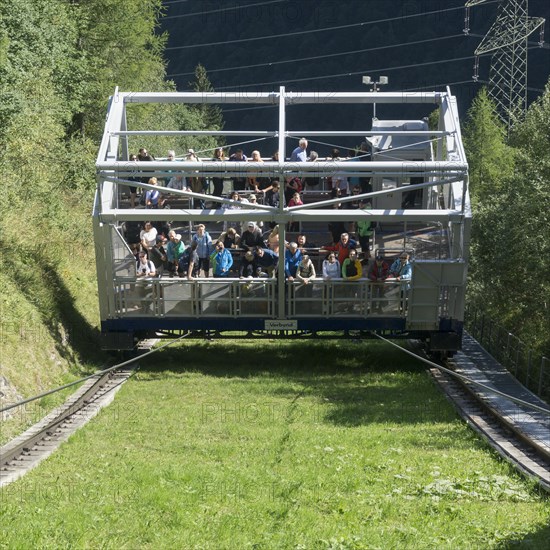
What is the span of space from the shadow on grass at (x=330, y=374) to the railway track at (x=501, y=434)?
0.39 metres

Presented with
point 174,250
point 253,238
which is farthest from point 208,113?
point 174,250

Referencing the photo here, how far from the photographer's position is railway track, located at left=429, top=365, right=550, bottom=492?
13.5 meters

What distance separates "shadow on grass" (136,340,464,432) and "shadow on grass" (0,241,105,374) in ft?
5.60

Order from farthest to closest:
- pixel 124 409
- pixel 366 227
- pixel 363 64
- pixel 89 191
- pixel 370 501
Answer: pixel 363 64, pixel 89 191, pixel 366 227, pixel 124 409, pixel 370 501

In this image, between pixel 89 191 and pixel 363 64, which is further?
pixel 363 64

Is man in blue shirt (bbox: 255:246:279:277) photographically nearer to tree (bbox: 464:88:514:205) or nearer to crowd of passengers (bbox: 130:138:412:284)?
crowd of passengers (bbox: 130:138:412:284)

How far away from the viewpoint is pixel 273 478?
1252cm

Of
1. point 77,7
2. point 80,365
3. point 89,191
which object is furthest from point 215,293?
point 77,7

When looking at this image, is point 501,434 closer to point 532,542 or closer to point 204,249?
point 532,542

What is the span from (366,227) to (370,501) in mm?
12935

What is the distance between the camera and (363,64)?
11088cm

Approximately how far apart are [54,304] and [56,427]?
6.89 metres

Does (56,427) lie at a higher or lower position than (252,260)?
lower

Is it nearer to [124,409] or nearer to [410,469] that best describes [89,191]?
[124,409]
